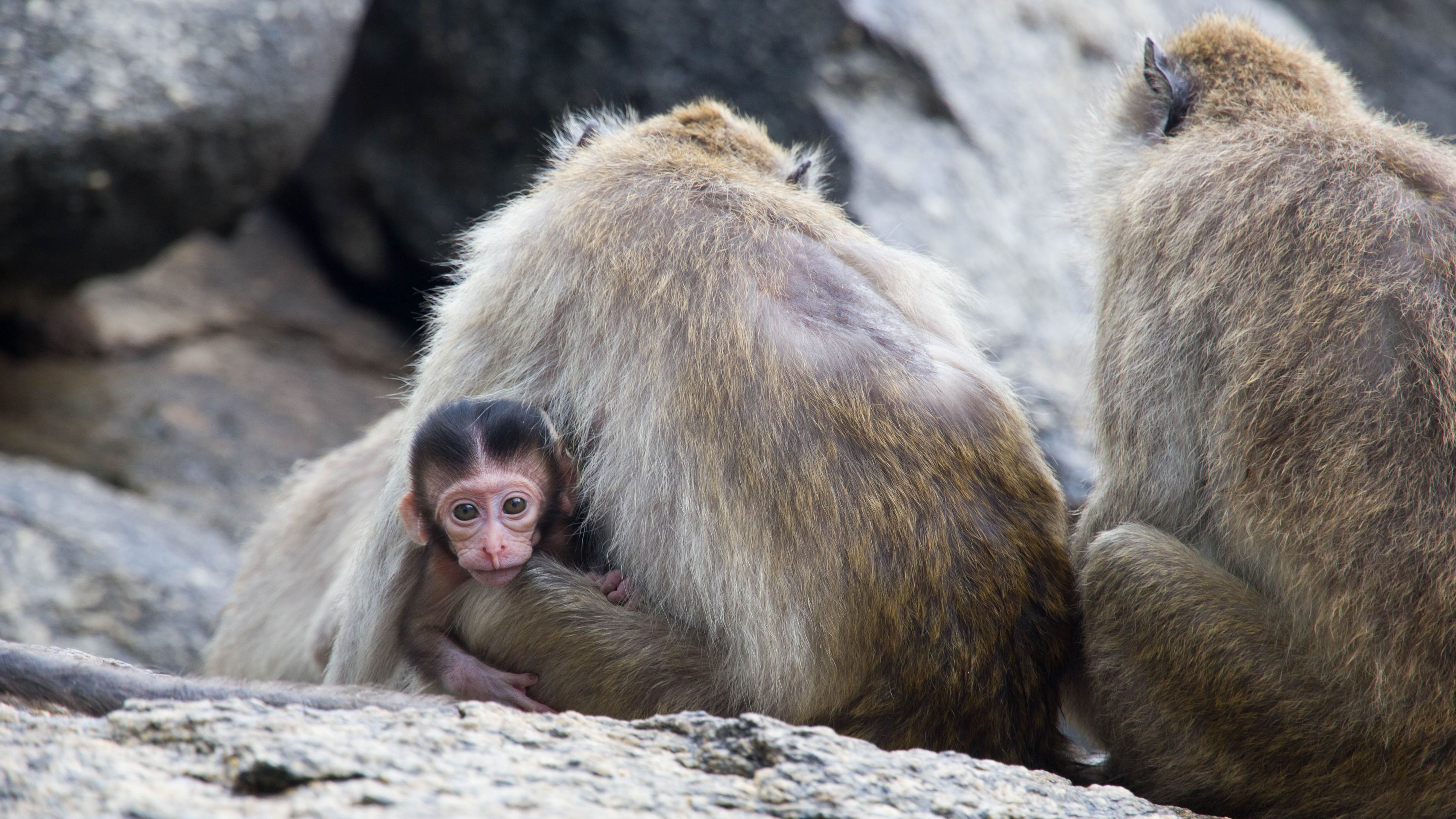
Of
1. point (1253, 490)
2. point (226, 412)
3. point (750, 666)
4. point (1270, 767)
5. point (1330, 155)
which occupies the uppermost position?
point (1330, 155)

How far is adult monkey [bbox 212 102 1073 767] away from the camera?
312cm

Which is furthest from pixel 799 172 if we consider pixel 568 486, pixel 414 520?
pixel 414 520

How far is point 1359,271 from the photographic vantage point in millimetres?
3234

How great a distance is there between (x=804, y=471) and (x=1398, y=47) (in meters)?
9.03

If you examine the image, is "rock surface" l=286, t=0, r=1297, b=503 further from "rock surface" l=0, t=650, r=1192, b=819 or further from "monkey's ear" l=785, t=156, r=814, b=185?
"rock surface" l=0, t=650, r=1192, b=819

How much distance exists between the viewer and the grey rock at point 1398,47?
9.73 meters

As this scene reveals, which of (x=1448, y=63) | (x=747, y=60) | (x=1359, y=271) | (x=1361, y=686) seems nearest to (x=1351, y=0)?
(x=1448, y=63)

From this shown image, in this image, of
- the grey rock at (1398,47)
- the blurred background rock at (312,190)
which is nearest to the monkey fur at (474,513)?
the blurred background rock at (312,190)

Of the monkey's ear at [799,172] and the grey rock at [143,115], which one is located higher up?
the monkey's ear at [799,172]

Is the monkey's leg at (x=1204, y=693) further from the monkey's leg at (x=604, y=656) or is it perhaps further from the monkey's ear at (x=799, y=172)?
the monkey's ear at (x=799, y=172)

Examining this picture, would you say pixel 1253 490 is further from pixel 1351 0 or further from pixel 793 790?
pixel 1351 0

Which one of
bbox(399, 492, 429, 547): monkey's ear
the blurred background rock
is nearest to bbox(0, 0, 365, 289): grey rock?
the blurred background rock

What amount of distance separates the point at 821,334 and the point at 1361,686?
1.48 metres

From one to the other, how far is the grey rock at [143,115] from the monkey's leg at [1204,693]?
5.15 metres
